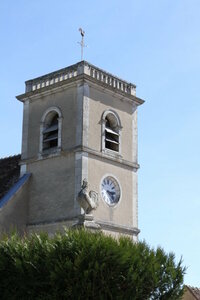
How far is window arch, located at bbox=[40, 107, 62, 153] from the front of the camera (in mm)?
22859

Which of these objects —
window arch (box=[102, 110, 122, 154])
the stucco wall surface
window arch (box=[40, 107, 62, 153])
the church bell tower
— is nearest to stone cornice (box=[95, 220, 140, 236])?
the church bell tower

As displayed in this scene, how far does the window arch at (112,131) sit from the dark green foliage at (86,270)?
394 inches

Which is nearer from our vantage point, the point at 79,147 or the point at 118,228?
the point at 79,147

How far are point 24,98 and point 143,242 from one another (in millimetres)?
12338

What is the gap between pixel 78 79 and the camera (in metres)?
22.3

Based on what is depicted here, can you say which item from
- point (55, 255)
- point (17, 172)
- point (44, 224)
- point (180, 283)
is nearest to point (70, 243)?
point (55, 255)

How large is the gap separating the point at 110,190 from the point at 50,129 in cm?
333

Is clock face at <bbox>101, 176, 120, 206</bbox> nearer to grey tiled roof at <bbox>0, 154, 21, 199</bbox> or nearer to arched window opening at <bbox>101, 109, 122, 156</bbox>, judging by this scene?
arched window opening at <bbox>101, 109, 122, 156</bbox>

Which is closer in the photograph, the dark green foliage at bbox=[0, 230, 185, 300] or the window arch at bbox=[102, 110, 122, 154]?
the dark green foliage at bbox=[0, 230, 185, 300]

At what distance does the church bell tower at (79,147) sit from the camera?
2153 centimetres

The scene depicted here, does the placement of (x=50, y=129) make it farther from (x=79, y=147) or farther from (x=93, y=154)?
(x=93, y=154)

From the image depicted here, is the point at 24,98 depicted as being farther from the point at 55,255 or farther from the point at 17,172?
the point at 55,255

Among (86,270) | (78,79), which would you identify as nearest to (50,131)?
(78,79)

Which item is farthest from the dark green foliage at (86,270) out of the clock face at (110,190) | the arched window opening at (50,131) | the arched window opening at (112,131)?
the arched window opening at (112,131)
